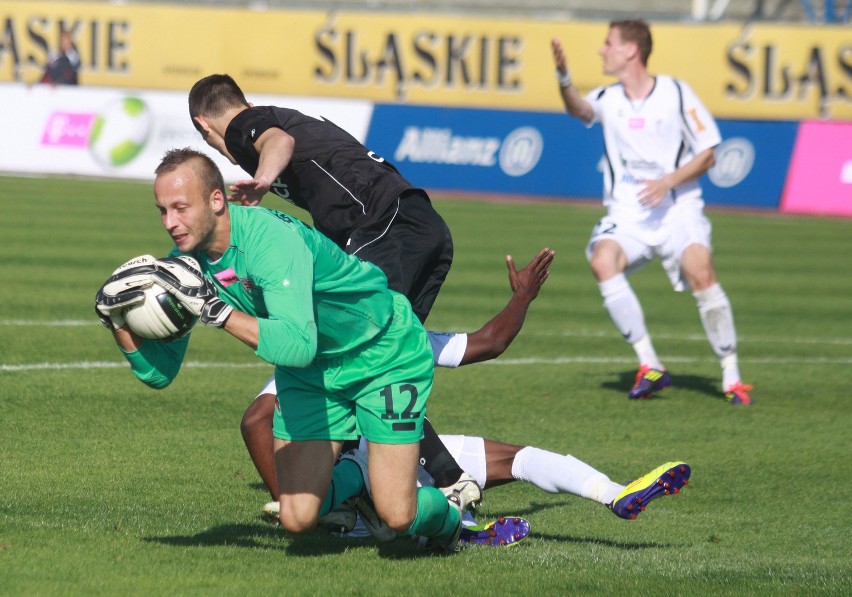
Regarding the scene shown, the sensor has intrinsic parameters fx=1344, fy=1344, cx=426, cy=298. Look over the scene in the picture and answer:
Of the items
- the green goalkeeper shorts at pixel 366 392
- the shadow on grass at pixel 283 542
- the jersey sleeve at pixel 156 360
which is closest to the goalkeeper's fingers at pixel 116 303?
the jersey sleeve at pixel 156 360

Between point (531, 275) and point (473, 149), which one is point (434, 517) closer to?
point (531, 275)

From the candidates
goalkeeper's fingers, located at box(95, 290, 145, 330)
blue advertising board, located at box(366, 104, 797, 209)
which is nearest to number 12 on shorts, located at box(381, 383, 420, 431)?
goalkeeper's fingers, located at box(95, 290, 145, 330)

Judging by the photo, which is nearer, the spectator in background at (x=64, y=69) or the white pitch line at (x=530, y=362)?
the white pitch line at (x=530, y=362)

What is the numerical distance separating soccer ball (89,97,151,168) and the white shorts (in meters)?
15.8

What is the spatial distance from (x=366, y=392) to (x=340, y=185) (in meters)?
1.46

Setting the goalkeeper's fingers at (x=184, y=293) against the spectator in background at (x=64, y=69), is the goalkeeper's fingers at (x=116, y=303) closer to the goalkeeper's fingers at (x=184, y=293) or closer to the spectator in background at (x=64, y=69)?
the goalkeeper's fingers at (x=184, y=293)

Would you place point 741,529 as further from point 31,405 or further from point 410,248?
point 31,405

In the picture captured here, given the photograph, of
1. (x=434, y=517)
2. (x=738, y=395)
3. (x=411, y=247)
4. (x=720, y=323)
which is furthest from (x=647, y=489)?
(x=720, y=323)

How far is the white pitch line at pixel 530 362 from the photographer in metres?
9.29

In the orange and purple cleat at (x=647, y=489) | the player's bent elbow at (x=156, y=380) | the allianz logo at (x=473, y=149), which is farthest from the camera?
the allianz logo at (x=473, y=149)

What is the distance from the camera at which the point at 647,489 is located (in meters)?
5.58

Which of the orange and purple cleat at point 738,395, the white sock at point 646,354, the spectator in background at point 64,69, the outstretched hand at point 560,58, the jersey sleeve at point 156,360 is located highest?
the outstretched hand at point 560,58

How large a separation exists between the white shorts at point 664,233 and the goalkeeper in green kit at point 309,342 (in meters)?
4.59

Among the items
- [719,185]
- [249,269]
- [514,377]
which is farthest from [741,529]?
[719,185]
